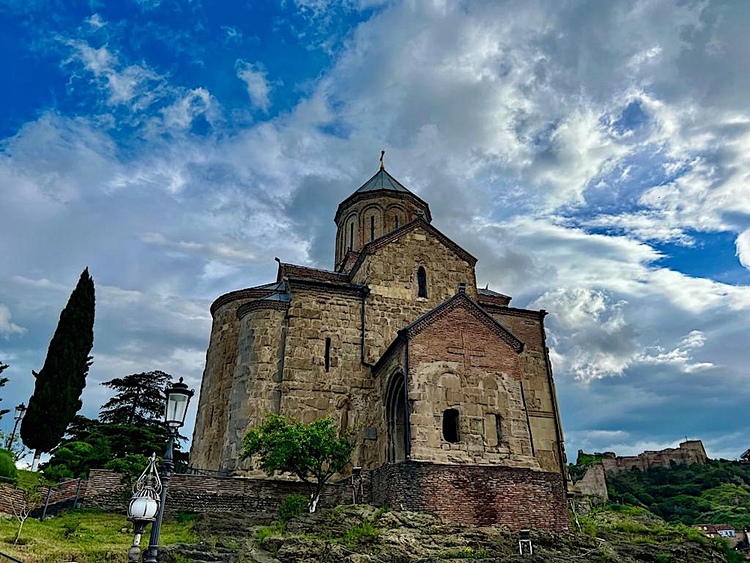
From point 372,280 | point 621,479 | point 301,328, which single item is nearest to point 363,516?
point 301,328

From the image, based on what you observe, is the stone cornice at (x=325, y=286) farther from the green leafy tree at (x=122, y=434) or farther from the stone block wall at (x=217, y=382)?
the green leafy tree at (x=122, y=434)

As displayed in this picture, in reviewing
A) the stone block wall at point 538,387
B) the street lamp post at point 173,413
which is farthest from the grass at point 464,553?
the stone block wall at point 538,387

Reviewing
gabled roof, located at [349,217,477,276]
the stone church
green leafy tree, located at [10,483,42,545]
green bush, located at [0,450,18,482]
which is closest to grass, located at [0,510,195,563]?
green leafy tree, located at [10,483,42,545]

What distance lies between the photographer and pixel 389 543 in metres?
14.1

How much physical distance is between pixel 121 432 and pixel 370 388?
14.5 metres

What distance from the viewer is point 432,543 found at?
14.7 m

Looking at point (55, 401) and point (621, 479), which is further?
point (621, 479)

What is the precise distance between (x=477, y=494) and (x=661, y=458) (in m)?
74.4

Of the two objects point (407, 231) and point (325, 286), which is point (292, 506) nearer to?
point (325, 286)

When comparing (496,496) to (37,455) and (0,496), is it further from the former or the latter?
(37,455)

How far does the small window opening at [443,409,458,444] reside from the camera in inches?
728

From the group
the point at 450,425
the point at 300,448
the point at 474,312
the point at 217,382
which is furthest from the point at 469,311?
the point at 217,382

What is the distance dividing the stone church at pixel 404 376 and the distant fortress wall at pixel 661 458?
60.4 m

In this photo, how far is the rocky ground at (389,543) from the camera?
43.2 ft
